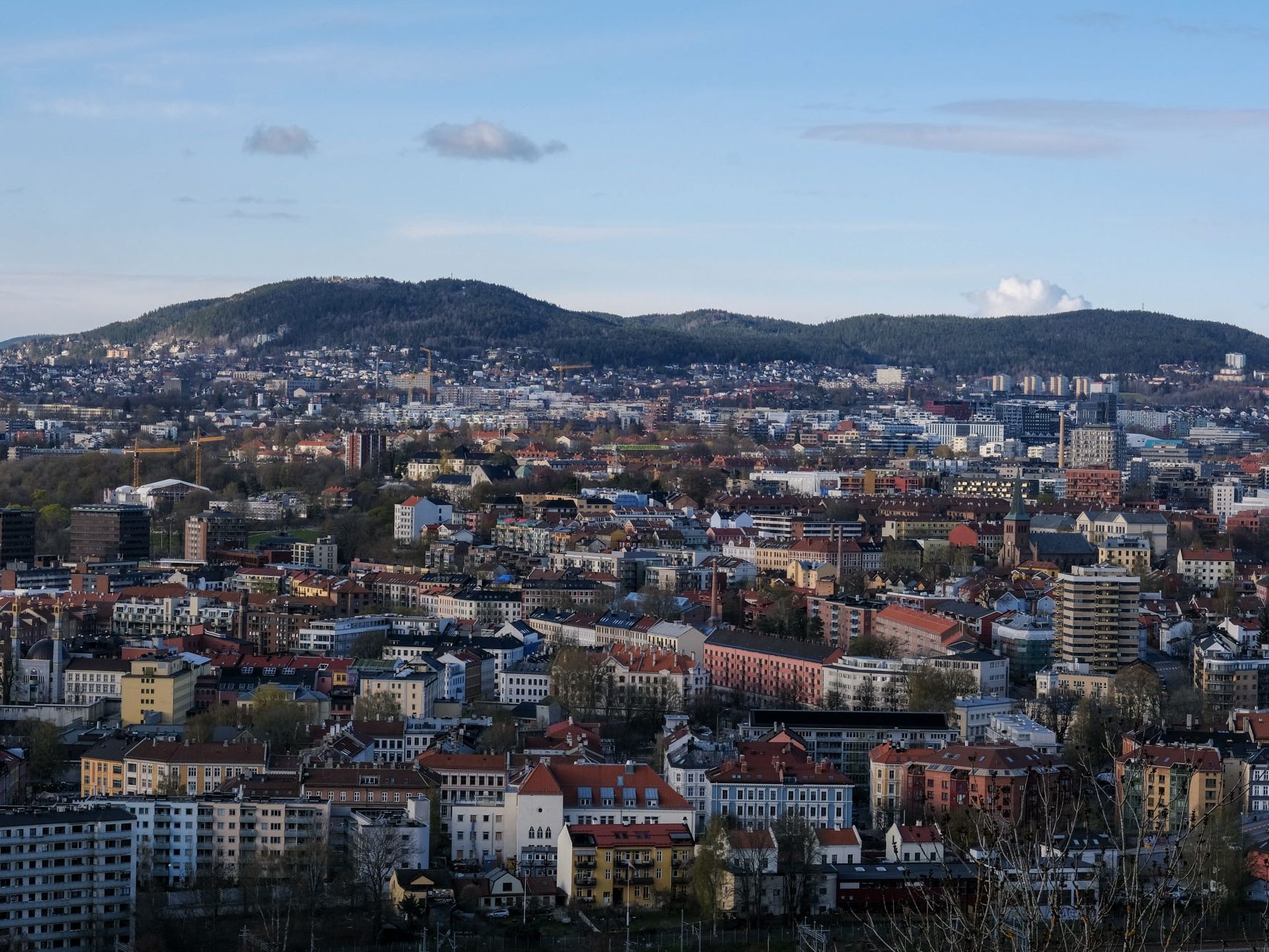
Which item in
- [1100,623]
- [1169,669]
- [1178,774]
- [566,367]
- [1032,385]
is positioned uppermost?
[566,367]

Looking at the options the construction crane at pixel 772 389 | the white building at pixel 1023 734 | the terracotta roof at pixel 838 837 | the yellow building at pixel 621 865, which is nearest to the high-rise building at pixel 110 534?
the white building at pixel 1023 734

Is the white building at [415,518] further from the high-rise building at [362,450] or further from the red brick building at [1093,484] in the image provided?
the red brick building at [1093,484]

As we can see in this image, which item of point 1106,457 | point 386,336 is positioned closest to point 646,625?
point 1106,457

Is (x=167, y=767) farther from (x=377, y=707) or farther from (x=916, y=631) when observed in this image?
(x=916, y=631)

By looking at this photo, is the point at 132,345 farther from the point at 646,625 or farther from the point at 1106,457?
the point at 646,625

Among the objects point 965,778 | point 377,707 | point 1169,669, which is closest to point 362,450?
point 1169,669
